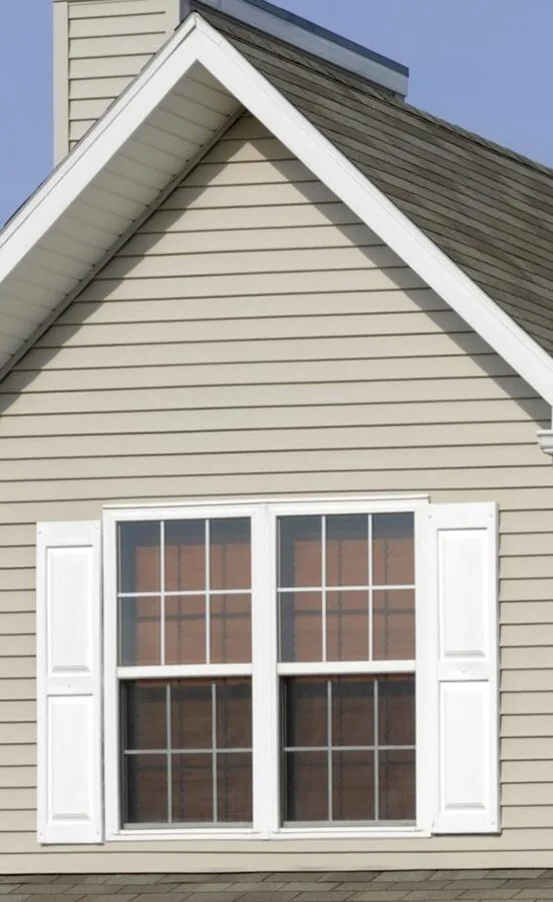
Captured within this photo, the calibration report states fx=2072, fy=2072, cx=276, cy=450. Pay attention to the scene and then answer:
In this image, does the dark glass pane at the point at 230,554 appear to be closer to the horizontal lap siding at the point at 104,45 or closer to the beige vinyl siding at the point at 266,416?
the beige vinyl siding at the point at 266,416

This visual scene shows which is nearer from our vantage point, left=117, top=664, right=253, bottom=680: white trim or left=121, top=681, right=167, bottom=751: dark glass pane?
left=117, top=664, right=253, bottom=680: white trim

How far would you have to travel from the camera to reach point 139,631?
1086cm

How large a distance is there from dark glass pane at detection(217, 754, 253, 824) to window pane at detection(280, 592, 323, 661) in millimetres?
601

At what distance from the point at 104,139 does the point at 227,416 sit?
5.19ft

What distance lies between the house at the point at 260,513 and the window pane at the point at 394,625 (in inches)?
0.5

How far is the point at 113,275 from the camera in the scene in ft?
36.7

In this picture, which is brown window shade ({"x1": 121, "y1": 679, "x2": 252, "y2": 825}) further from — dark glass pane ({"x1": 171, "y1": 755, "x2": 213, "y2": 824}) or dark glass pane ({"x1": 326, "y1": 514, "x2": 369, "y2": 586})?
dark glass pane ({"x1": 326, "y1": 514, "x2": 369, "y2": 586})

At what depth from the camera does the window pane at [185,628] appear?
10773 mm

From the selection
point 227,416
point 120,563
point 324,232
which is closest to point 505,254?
point 324,232

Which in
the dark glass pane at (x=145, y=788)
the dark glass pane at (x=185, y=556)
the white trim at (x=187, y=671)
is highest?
the dark glass pane at (x=185, y=556)

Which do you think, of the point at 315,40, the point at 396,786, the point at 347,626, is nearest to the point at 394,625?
the point at 347,626

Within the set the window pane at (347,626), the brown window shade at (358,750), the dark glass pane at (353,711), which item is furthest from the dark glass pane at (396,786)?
the window pane at (347,626)

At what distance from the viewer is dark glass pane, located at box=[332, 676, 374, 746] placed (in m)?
10.6

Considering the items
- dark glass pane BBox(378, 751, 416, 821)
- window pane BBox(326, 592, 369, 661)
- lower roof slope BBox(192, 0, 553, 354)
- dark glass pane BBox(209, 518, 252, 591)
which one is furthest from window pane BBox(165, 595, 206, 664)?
lower roof slope BBox(192, 0, 553, 354)
